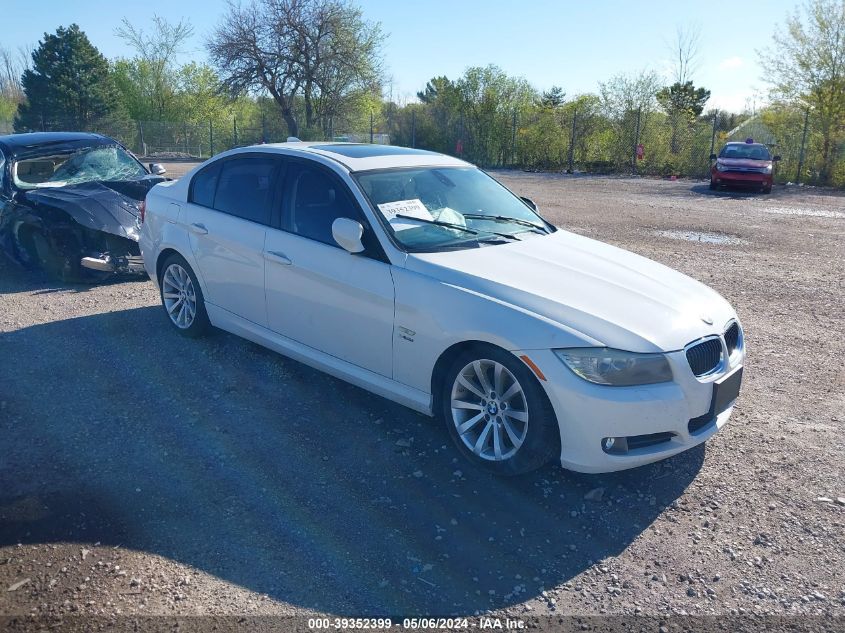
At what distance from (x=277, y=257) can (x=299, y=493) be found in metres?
1.87

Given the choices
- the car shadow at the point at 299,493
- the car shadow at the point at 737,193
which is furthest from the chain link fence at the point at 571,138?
the car shadow at the point at 299,493

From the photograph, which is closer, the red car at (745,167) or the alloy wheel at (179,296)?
the alloy wheel at (179,296)

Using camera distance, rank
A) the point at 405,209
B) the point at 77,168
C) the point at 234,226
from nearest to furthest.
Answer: the point at 405,209 < the point at 234,226 < the point at 77,168

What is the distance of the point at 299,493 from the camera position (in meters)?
4.06

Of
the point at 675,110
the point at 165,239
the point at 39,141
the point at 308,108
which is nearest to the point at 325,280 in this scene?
the point at 165,239

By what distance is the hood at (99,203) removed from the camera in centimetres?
807

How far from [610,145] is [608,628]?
29.2 metres

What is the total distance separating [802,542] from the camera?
3.70 m

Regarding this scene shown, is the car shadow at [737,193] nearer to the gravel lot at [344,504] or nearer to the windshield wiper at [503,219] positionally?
the gravel lot at [344,504]

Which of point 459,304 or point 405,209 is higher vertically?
point 405,209

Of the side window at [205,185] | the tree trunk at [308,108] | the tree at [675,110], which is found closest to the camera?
the side window at [205,185]

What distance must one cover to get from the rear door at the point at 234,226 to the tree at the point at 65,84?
37.9 meters

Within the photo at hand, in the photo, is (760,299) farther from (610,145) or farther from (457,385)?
(610,145)

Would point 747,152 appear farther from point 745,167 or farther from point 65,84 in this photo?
point 65,84
